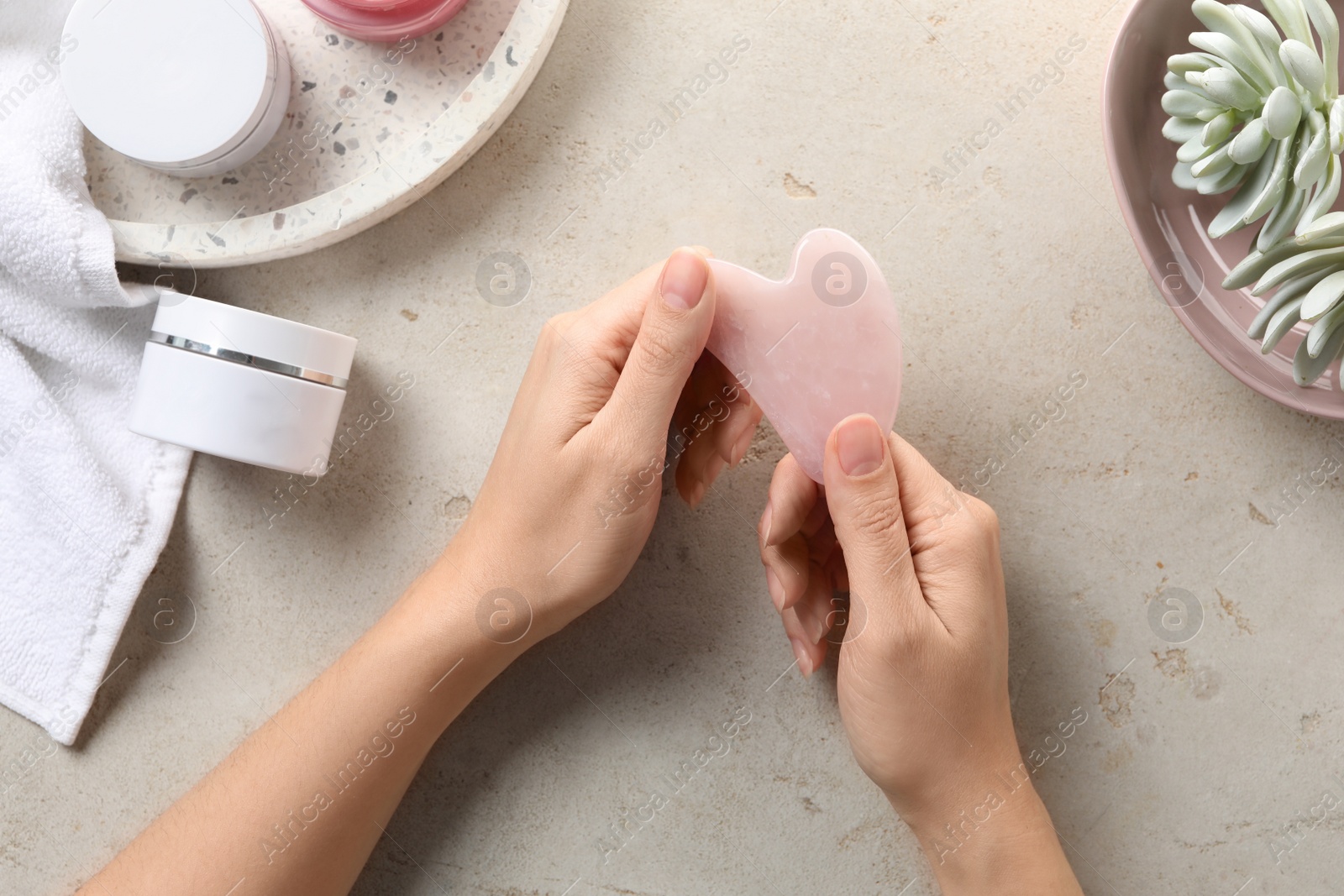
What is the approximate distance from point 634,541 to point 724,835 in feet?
1.00

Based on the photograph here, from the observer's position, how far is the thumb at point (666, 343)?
0.61 m

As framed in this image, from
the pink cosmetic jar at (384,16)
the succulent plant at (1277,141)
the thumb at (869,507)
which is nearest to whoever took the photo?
the succulent plant at (1277,141)

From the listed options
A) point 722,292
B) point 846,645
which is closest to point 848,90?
point 722,292

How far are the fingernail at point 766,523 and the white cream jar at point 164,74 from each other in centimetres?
56

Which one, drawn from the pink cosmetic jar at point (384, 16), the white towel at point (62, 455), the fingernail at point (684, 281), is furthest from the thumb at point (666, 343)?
the white towel at point (62, 455)

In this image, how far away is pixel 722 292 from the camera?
2.13 feet

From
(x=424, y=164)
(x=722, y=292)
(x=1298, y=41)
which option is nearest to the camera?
(x=1298, y=41)

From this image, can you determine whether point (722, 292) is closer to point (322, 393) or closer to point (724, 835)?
point (322, 393)

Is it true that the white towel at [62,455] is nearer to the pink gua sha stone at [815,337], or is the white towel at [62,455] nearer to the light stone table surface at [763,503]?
the light stone table surface at [763,503]

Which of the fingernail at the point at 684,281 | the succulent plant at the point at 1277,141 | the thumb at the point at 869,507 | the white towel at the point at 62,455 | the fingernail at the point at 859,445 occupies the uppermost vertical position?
the succulent plant at the point at 1277,141

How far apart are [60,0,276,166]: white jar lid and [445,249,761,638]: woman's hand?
13.2 inches

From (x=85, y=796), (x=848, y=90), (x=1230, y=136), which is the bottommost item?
(x=85, y=796)

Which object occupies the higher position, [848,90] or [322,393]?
[848,90]
